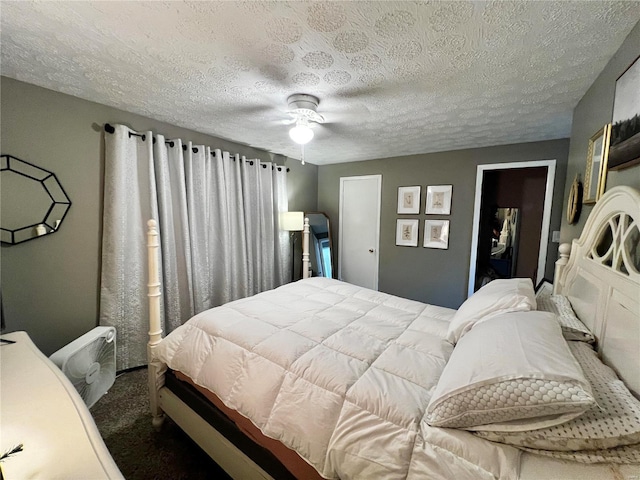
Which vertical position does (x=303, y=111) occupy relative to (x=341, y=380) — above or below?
above

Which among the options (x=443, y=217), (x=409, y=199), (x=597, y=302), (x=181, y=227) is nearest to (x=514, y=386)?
(x=597, y=302)

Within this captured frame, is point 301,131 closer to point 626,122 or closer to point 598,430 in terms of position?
point 626,122

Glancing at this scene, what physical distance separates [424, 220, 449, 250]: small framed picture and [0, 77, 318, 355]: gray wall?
3.48 m

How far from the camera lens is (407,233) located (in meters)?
3.60

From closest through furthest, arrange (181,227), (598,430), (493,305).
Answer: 1. (598,430)
2. (493,305)
3. (181,227)

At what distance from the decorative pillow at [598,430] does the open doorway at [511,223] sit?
2.83 meters

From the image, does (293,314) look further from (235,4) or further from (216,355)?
(235,4)

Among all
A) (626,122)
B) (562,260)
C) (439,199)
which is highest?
(626,122)

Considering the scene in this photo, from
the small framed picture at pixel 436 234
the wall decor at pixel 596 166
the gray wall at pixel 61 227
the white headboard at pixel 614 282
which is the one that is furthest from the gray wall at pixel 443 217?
the gray wall at pixel 61 227

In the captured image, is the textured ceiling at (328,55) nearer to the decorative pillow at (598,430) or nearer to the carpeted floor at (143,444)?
the decorative pillow at (598,430)

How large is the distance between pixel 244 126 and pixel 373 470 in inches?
104

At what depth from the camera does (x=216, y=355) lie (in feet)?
4.57

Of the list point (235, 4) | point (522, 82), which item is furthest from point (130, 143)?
point (522, 82)

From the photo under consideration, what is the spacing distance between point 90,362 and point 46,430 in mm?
1253
